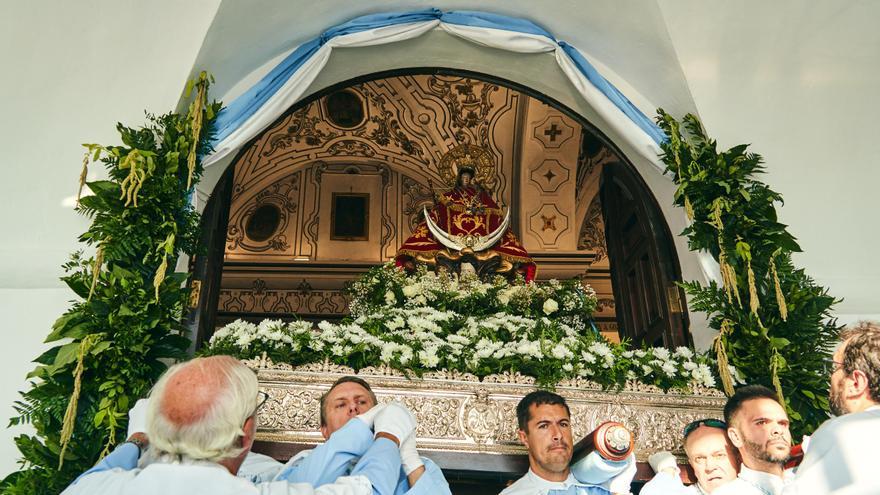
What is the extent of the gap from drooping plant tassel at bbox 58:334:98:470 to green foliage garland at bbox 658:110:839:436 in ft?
10.3

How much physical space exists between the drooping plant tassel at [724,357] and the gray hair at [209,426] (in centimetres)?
281

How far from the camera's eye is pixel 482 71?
5.59m

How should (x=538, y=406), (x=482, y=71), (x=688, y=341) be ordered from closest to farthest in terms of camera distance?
(x=538, y=406) → (x=688, y=341) → (x=482, y=71)

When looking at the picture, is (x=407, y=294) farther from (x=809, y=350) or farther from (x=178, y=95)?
(x=809, y=350)

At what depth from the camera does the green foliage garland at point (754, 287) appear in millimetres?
3836

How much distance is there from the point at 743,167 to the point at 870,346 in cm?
251

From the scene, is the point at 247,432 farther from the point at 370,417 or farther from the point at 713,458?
the point at 713,458

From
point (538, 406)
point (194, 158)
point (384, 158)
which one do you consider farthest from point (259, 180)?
point (538, 406)

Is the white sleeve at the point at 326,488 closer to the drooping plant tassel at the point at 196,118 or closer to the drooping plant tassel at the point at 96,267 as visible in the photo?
the drooping plant tassel at the point at 96,267

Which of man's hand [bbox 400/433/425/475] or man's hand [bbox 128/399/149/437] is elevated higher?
man's hand [bbox 128/399/149/437]

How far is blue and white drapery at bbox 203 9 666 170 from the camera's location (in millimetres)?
4605

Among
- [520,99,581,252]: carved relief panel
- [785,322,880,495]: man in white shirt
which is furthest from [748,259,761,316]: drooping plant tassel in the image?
[520,99,581,252]: carved relief panel

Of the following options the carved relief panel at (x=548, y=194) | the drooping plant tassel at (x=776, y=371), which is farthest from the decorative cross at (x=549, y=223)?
the drooping plant tassel at (x=776, y=371)

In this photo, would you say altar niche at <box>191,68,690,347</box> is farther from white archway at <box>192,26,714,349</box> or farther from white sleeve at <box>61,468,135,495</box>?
white sleeve at <box>61,468,135,495</box>
